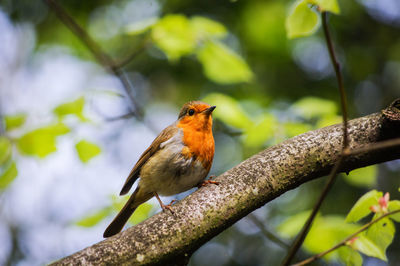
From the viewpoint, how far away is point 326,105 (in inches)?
117

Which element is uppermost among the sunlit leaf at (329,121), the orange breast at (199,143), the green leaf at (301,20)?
the green leaf at (301,20)

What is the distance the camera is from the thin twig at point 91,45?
8.48 feet

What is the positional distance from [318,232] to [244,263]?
327 centimetres

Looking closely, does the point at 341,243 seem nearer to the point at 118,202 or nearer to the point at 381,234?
the point at 381,234

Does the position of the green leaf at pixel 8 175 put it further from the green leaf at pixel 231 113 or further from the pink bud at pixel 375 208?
the pink bud at pixel 375 208

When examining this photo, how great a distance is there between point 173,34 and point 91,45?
66 centimetres

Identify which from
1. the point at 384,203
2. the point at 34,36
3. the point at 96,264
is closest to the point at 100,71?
the point at 34,36

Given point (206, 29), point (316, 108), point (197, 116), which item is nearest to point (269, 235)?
point (316, 108)

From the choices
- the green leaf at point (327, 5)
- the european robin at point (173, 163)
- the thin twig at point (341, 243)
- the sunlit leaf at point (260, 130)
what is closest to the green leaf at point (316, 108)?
the sunlit leaf at point (260, 130)

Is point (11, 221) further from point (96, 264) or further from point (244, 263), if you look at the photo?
point (96, 264)

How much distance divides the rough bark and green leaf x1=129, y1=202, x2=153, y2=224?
953 millimetres

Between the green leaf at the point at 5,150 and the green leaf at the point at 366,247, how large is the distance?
7.10 feet

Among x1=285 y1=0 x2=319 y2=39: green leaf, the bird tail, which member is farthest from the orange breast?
x1=285 y1=0 x2=319 y2=39: green leaf

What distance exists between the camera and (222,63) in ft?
10.2
